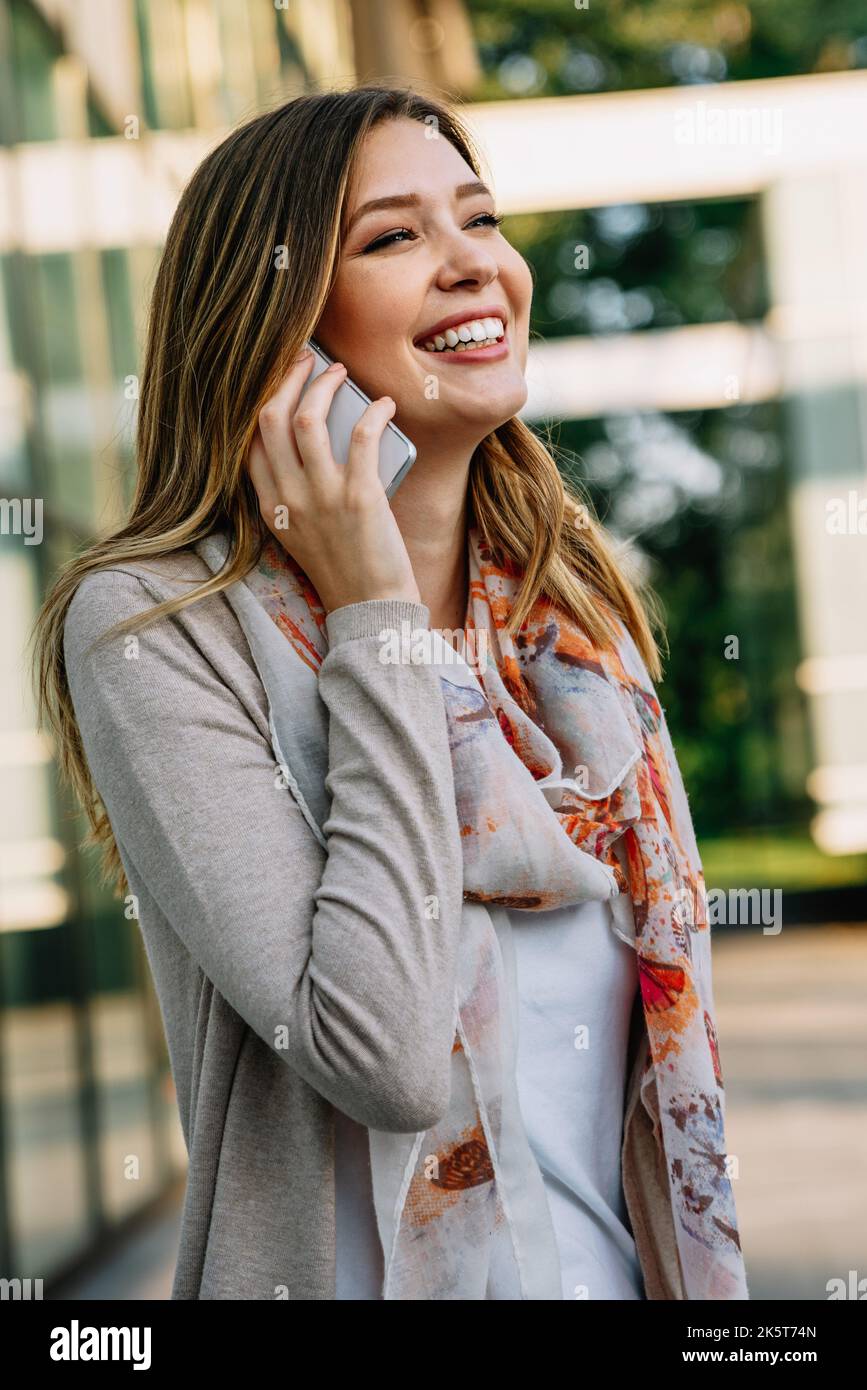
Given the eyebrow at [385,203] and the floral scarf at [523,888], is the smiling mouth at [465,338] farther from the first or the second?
the floral scarf at [523,888]

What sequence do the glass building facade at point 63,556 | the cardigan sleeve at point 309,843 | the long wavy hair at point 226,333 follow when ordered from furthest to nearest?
the glass building facade at point 63,556 < the long wavy hair at point 226,333 < the cardigan sleeve at point 309,843

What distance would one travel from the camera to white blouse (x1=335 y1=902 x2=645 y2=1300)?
66.2 inches

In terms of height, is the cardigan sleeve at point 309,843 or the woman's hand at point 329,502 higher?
the woman's hand at point 329,502

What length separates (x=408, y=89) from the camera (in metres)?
2.03

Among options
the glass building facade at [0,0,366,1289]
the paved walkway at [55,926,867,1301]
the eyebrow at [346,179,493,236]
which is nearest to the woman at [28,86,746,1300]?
the eyebrow at [346,179,493,236]

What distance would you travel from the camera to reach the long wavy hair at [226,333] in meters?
1.79

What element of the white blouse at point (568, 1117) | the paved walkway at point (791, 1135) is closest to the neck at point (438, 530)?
the white blouse at point (568, 1117)

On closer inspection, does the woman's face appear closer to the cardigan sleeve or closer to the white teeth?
the white teeth

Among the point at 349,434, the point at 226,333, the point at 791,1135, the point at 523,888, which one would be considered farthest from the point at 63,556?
the point at 523,888

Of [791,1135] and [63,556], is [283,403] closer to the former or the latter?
[63,556]

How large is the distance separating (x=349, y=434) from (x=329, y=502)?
0.30 ft

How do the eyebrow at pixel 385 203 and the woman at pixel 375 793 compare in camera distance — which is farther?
the eyebrow at pixel 385 203

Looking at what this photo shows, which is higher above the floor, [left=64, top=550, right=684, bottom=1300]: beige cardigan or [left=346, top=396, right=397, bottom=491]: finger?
[left=346, top=396, right=397, bottom=491]: finger

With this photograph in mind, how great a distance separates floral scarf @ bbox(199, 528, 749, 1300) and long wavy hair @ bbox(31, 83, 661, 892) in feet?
0.25
